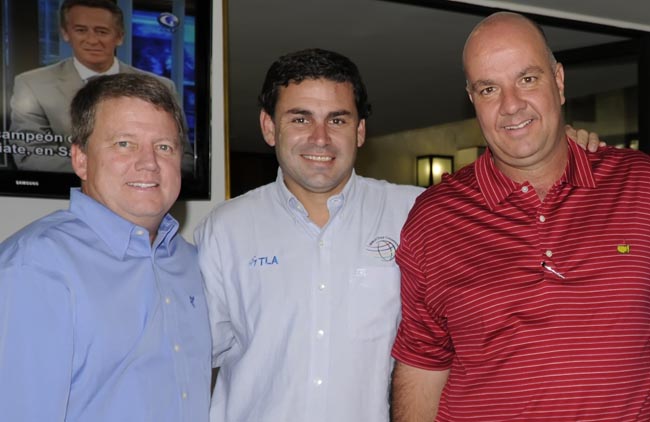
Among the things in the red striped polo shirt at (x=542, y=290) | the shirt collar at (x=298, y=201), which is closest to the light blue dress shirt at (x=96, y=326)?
the shirt collar at (x=298, y=201)

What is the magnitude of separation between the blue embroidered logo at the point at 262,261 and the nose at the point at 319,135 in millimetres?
335

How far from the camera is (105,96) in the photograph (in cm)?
171

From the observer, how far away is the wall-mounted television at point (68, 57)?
2826 mm

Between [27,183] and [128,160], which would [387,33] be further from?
[128,160]

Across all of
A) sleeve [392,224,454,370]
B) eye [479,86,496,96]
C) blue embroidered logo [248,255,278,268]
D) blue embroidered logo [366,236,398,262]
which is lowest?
sleeve [392,224,454,370]

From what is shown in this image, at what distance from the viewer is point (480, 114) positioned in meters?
1.77

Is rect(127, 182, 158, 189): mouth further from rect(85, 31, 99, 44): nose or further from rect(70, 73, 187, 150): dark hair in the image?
rect(85, 31, 99, 44): nose

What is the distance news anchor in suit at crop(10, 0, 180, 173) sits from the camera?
2842 mm

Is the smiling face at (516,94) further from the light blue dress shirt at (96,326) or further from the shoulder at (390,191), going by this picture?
the light blue dress shirt at (96,326)

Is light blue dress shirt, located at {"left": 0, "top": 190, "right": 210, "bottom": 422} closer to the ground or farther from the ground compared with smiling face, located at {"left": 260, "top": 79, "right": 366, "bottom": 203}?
closer to the ground

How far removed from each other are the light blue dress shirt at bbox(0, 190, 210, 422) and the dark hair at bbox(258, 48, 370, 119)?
21.2 inches

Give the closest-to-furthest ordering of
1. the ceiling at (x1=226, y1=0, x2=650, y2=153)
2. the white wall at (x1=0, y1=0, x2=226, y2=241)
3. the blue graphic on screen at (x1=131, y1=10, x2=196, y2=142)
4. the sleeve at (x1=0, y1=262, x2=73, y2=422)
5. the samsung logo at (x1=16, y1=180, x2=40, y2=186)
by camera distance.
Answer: the sleeve at (x1=0, y1=262, x2=73, y2=422) → the samsung logo at (x1=16, y1=180, x2=40, y2=186) → the blue graphic on screen at (x1=131, y1=10, x2=196, y2=142) → the white wall at (x1=0, y1=0, x2=226, y2=241) → the ceiling at (x1=226, y1=0, x2=650, y2=153)

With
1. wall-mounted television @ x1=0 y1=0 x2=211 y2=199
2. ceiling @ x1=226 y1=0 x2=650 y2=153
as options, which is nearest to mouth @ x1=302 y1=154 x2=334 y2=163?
wall-mounted television @ x1=0 y1=0 x2=211 y2=199

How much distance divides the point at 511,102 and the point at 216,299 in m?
0.94
